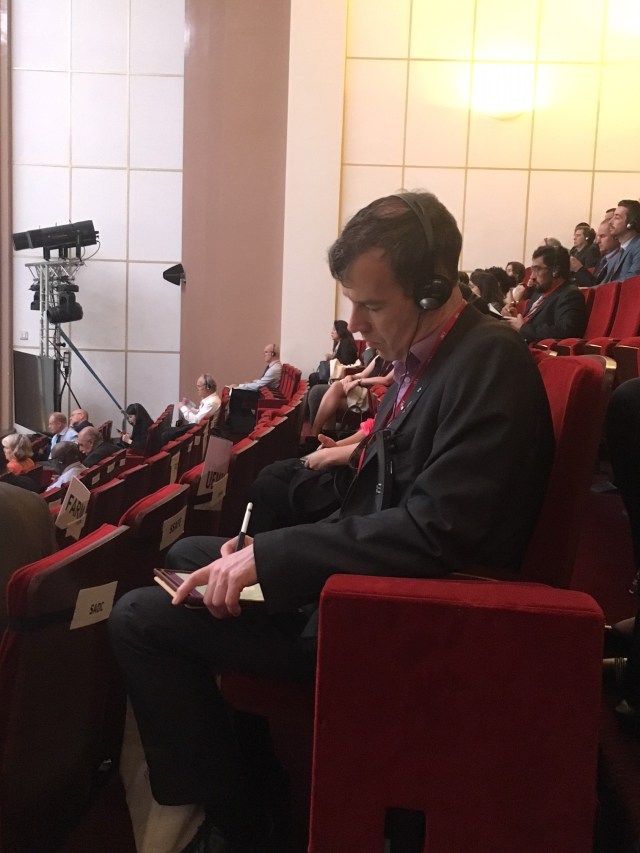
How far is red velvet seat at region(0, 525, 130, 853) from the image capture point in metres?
1.02

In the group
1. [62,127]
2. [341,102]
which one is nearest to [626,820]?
[341,102]

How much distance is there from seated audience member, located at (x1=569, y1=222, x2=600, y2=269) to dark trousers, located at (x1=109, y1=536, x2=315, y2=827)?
510 cm

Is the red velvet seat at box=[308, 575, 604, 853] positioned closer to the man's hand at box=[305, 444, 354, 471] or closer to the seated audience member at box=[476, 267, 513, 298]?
the man's hand at box=[305, 444, 354, 471]

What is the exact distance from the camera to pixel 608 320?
12.5 ft

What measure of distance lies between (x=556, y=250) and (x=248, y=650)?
3026 mm

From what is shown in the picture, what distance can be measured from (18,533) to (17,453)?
3.29 metres

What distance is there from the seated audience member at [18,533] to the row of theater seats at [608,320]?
75.8 inches

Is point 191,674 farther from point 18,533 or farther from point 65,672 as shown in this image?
point 18,533

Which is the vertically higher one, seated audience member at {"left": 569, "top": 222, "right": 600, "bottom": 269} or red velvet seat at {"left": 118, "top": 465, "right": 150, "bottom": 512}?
seated audience member at {"left": 569, "top": 222, "right": 600, "bottom": 269}

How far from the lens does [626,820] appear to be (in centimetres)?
96

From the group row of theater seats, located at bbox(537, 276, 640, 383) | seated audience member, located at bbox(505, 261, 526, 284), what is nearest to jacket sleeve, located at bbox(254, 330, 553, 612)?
row of theater seats, located at bbox(537, 276, 640, 383)

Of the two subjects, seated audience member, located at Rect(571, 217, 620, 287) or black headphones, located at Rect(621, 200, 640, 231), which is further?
seated audience member, located at Rect(571, 217, 620, 287)

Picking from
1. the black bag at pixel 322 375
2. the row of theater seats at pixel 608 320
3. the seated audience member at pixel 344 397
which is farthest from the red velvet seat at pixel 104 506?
the black bag at pixel 322 375

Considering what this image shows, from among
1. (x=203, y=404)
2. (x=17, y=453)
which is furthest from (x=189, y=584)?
(x=203, y=404)
